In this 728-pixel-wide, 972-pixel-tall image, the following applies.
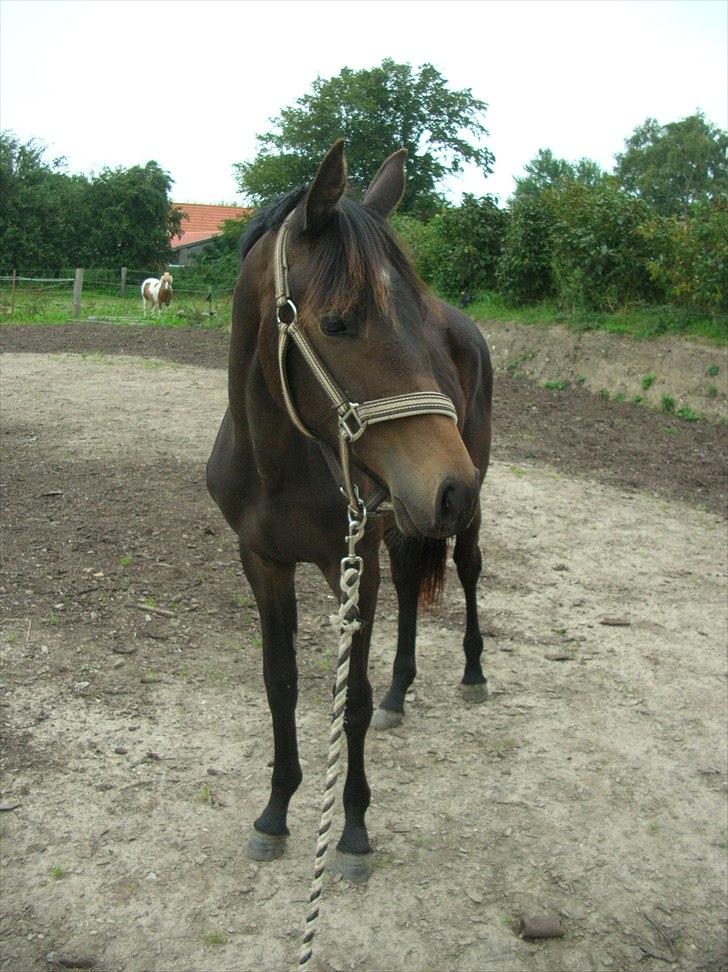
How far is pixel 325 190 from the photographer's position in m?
2.28

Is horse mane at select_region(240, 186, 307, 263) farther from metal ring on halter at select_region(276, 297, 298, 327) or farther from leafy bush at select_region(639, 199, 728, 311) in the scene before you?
leafy bush at select_region(639, 199, 728, 311)

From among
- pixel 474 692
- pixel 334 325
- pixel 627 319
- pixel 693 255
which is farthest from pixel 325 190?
pixel 627 319

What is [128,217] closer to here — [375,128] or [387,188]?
[375,128]

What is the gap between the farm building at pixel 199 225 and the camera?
58.2 metres

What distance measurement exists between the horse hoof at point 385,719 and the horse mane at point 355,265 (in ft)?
7.72

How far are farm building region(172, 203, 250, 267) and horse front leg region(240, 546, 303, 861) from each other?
55.8 m

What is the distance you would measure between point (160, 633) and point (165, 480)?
2.79m

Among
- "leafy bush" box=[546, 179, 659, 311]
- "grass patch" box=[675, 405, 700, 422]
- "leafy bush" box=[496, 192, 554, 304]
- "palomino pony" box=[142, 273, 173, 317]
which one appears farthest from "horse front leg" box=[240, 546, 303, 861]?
"palomino pony" box=[142, 273, 173, 317]

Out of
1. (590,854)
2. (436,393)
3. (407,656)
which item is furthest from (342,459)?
(407,656)

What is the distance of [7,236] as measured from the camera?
39156 mm

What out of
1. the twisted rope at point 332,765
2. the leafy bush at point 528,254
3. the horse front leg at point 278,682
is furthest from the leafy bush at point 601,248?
the twisted rope at point 332,765

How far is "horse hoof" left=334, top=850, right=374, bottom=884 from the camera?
121 inches

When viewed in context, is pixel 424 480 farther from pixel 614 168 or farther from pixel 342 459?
pixel 614 168

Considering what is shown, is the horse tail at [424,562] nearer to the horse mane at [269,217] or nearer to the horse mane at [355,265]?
the horse mane at [269,217]
